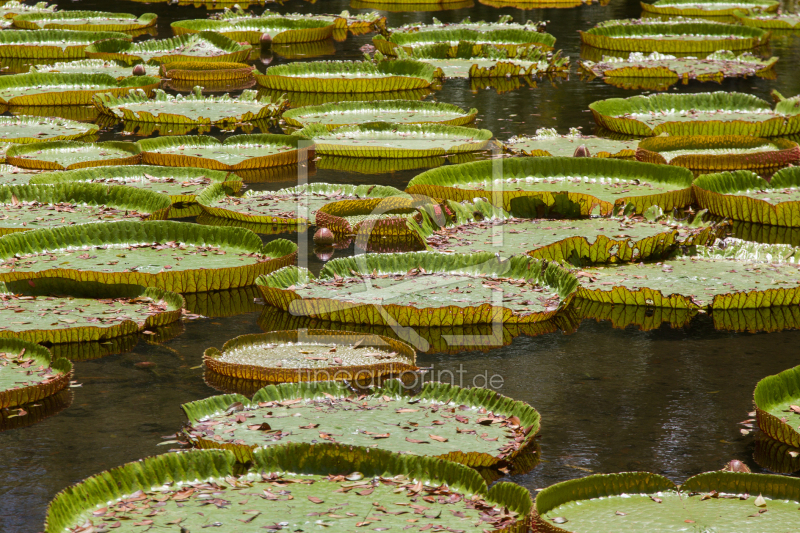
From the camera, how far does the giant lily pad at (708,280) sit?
263 inches

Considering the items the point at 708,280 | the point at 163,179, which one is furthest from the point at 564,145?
the point at 708,280

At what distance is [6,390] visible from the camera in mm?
5336

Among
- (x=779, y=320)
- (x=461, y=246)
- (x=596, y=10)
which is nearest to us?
(x=779, y=320)

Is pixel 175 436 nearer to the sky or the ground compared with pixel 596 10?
nearer to the ground

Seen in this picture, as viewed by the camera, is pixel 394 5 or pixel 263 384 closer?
pixel 263 384

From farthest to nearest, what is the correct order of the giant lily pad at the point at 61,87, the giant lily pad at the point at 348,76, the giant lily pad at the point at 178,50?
the giant lily pad at the point at 178,50 → the giant lily pad at the point at 348,76 → the giant lily pad at the point at 61,87

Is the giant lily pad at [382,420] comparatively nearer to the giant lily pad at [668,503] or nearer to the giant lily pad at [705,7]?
the giant lily pad at [668,503]

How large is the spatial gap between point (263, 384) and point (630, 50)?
13322 mm

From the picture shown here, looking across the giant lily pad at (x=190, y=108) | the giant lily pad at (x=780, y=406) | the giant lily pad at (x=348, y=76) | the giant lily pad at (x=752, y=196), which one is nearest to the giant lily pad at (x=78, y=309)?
the giant lily pad at (x=780, y=406)

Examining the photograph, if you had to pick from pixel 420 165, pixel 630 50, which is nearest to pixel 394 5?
pixel 630 50

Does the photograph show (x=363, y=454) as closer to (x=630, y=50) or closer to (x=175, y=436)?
(x=175, y=436)

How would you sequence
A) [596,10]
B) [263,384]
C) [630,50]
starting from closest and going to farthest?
[263,384] → [630,50] → [596,10]

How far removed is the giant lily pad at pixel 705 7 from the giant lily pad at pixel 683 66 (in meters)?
5.21

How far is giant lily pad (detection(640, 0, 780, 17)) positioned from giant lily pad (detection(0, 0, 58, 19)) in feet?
38.9
